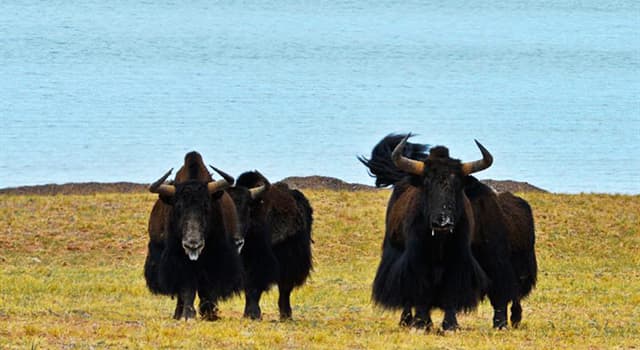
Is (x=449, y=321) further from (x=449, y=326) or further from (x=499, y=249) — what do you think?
(x=499, y=249)

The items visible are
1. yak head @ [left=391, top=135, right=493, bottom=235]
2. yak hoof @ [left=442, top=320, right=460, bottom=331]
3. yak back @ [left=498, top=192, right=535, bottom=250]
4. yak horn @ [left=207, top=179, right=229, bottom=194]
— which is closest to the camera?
yak head @ [left=391, top=135, right=493, bottom=235]

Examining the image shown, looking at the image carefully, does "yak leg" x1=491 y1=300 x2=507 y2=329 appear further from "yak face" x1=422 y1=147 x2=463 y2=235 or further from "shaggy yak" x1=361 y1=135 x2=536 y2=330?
"yak face" x1=422 y1=147 x2=463 y2=235

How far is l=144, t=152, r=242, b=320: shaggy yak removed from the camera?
14.7 meters

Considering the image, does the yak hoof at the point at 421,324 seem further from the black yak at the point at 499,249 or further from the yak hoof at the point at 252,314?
the yak hoof at the point at 252,314

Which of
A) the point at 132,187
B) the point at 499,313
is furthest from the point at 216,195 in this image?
the point at 132,187

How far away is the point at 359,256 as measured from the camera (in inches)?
1067

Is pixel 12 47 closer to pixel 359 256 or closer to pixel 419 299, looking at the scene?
pixel 359 256

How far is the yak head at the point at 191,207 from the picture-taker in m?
14.6

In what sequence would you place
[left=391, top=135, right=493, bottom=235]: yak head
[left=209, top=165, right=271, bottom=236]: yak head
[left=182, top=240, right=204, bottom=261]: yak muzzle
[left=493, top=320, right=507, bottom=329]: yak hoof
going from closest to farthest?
[left=391, top=135, right=493, bottom=235]: yak head → [left=182, top=240, right=204, bottom=261]: yak muzzle → [left=493, top=320, right=507, bottom=329]: yak hoof → [left=209, top=165, right=271, bottom=236]: yak head

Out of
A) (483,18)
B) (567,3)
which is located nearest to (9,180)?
(483,18)

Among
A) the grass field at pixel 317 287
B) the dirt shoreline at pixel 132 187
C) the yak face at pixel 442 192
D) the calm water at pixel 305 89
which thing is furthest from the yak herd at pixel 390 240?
the calm water at pixel 305 89

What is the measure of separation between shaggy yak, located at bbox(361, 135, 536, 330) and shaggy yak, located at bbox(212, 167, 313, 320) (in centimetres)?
173

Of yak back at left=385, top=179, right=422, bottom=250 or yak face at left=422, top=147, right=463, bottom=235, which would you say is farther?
yak back at left=385, top=179, right=422, bottom=250

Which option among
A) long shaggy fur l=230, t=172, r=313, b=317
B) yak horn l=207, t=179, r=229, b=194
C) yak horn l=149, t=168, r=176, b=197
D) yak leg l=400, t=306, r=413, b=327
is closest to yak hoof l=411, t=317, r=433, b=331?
yak leg l=400, t=306, r=413, b=327
